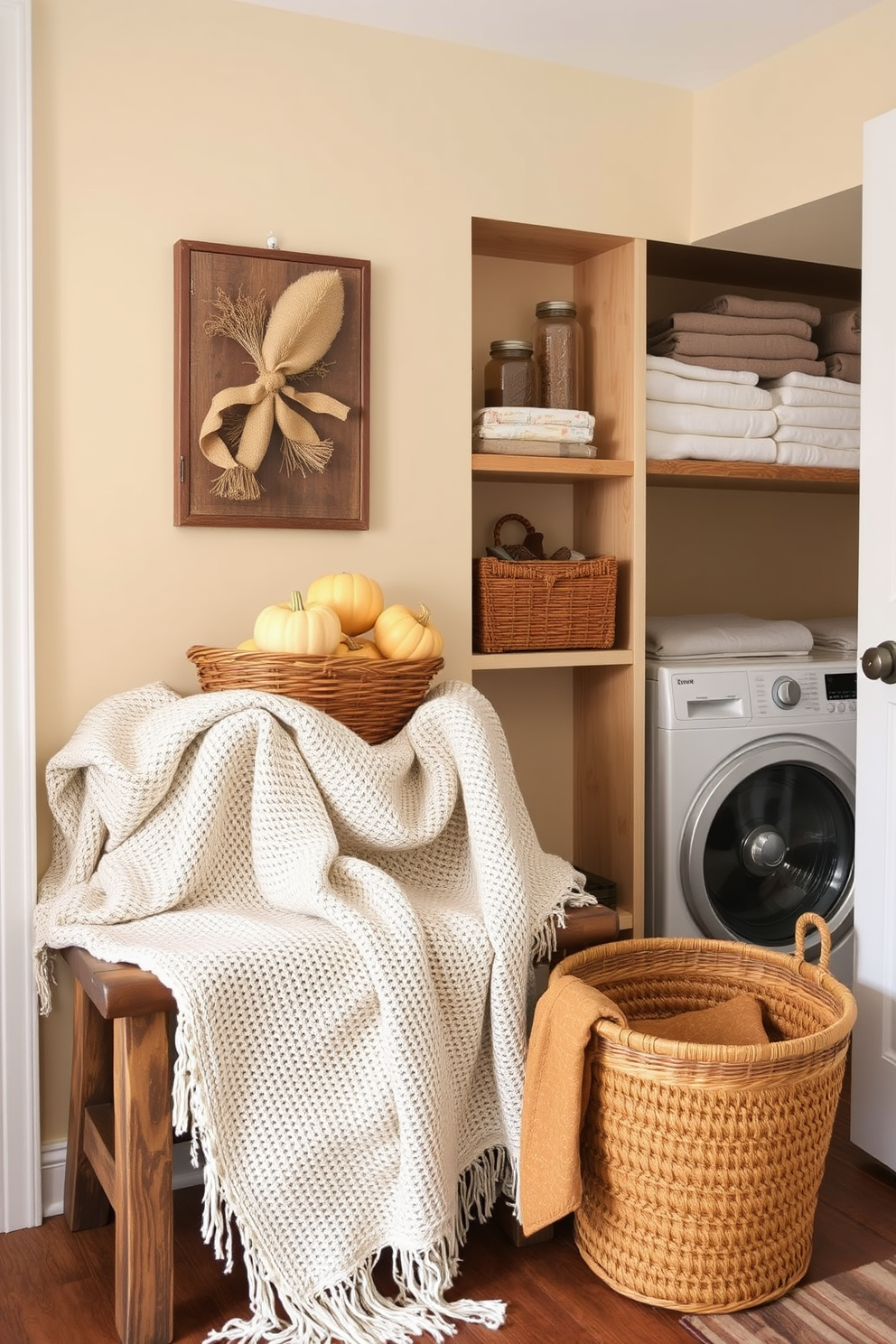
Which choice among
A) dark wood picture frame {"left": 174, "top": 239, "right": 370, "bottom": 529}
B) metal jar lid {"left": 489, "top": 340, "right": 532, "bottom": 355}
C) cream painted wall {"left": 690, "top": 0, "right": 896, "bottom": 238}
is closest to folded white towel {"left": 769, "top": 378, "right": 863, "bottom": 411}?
cream painted wall {"left": 690, "top": 0, "right": 896, "bottom": 238}

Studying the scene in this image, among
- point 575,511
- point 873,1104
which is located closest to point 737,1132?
point 873,1104

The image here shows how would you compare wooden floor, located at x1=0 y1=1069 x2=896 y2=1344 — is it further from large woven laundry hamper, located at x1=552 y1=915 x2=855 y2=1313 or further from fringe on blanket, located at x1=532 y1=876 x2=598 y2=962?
fringe on blanket, located at x1=532 y1=876 x2=598 y2=962

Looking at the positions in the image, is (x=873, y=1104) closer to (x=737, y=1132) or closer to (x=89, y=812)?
(x=737, y=1132)

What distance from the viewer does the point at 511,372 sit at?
8.50ft

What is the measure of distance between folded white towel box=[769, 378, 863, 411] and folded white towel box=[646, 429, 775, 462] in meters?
0.10

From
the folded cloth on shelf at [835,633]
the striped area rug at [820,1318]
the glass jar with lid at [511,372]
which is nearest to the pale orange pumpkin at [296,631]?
the glass jar with lid at [511,372]

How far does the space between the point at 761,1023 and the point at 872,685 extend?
25.0 inches

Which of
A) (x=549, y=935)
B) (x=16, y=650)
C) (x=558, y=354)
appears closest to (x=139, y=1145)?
(x=549, y=935)

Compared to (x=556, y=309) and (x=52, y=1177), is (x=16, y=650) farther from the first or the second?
(x=556, y=309)

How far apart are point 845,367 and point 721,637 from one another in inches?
28.6

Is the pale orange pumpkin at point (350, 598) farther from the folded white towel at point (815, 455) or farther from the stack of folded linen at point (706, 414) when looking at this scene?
the folded white towel at point (815, 455)

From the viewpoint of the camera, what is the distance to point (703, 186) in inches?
105

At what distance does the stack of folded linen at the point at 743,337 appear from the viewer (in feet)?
9.00

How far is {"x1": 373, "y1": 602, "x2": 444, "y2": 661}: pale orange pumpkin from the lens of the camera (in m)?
2.09
